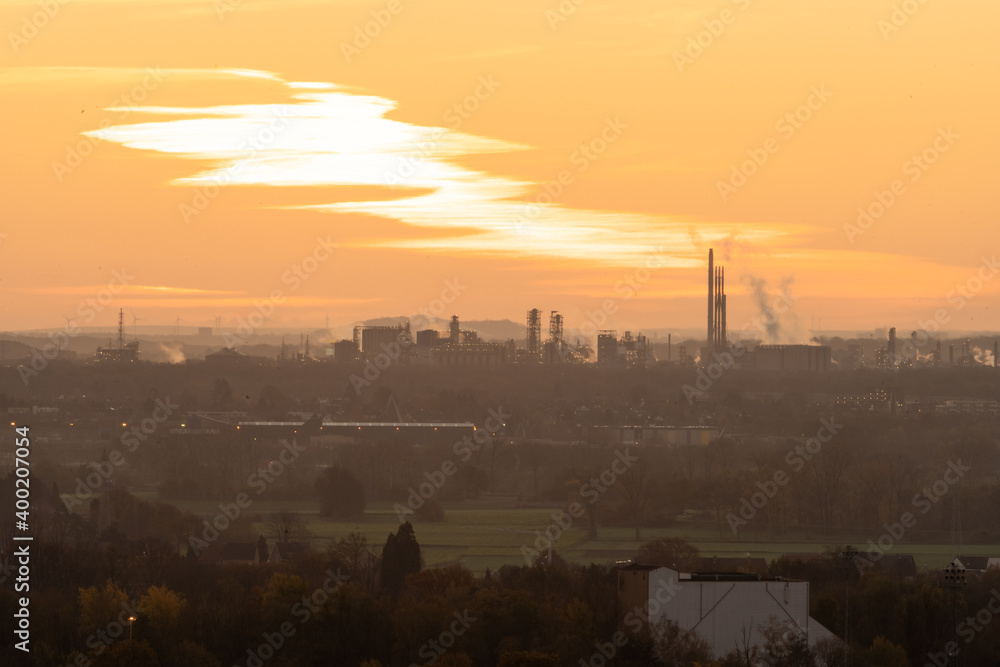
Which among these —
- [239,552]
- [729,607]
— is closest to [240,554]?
[239,552]

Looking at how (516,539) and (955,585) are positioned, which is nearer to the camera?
(955,585)

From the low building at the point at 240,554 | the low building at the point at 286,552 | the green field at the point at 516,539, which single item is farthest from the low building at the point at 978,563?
the low building at the point at 240,554

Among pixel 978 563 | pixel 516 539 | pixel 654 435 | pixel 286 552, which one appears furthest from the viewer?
pixel 654 435

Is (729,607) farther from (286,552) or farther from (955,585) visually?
(286,552)

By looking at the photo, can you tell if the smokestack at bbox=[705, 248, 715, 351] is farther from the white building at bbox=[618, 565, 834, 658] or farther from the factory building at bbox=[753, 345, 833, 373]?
the white building at bbox=[618, 565, 834, 658]

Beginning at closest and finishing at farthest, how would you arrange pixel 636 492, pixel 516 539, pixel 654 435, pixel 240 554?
pixel 240 554, pixel 516 539, pixel 636 492, pixel 654 435

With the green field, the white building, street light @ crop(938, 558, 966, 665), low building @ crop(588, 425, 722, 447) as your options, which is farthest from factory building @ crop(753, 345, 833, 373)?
the white building

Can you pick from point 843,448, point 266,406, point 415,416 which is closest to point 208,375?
point 266,406
